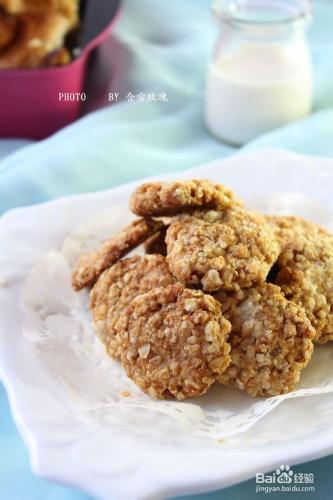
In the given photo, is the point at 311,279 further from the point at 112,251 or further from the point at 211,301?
the point at 112,251

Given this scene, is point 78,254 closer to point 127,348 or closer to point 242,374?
point 127,348

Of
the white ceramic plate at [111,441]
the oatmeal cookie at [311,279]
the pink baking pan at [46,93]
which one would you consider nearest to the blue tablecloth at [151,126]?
the pink baking pan at [46,93]

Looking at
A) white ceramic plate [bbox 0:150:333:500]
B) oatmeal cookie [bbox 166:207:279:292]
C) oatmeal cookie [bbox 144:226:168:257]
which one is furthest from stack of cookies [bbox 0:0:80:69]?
oatmeal cookie [bbox 166:207:279:292]

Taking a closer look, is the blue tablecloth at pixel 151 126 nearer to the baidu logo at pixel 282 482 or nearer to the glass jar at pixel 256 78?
the glass jar at pixel 256 78

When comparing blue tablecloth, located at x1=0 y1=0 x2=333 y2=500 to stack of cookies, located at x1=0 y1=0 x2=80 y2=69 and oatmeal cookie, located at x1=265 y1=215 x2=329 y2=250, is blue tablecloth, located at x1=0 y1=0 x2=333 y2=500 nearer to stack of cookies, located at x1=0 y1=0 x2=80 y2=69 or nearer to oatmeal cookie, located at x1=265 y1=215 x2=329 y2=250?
stack of cookies, located at x1=0 y1=0 x2=80 y2=69

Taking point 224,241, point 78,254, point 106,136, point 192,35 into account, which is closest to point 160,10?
point 192,35

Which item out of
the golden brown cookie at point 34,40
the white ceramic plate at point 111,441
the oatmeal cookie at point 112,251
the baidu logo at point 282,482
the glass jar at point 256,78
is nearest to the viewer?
the white ceramic plate at point 111,441
